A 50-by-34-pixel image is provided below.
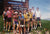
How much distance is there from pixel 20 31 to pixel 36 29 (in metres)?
0.78

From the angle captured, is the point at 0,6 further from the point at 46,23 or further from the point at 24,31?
the point at 46,23

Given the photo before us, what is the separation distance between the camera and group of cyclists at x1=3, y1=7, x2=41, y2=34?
6.27 metres

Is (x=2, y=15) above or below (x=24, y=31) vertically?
above

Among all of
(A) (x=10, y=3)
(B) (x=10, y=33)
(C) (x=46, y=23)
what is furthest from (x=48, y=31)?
(A) (x=10, y=3)

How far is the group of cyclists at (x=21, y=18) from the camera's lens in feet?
20.6

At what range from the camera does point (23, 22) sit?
251 inches

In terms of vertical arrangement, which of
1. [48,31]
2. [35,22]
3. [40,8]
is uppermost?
[40,8]

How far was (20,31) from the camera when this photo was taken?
6301mm

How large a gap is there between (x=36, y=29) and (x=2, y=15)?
171 centimetres

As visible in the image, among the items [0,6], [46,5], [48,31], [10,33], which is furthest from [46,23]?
[0,6]

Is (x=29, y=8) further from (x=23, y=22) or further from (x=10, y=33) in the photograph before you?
(x=10, y=33)

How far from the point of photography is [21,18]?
6352 mm

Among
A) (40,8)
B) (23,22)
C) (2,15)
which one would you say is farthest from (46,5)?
(2,15)

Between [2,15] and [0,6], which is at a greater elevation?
[0,6]
